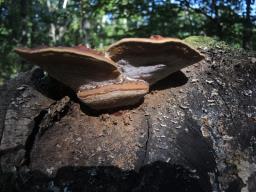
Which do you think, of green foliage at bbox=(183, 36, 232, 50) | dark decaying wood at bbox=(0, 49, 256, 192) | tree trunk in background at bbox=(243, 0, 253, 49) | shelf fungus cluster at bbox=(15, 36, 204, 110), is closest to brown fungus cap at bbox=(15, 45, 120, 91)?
shelf fungus cluster at bbox=(15, 36, 204, 110)

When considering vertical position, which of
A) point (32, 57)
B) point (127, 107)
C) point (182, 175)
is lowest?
point (182, 175)

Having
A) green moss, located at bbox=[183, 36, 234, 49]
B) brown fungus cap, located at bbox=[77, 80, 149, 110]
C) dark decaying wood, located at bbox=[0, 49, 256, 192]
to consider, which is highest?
green moss, located at bbox=[183, 36, 234, 49]

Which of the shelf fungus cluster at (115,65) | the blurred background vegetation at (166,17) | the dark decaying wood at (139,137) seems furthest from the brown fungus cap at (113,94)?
the blurred background vegetation at (166,17)

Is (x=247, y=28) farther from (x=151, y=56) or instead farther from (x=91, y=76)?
(x=91, y=76)

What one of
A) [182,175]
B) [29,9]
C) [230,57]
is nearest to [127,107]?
[182,175]

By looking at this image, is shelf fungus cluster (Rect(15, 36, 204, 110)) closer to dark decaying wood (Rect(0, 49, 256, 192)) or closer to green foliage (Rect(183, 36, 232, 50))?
dark decaying wood (Rect(0, 49, 256, 192))

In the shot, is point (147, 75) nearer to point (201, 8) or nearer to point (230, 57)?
point (230, 57)

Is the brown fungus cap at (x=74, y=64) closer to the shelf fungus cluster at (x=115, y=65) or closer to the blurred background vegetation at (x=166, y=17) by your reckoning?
the shelf fungus cluster at (x=115, y=65)
